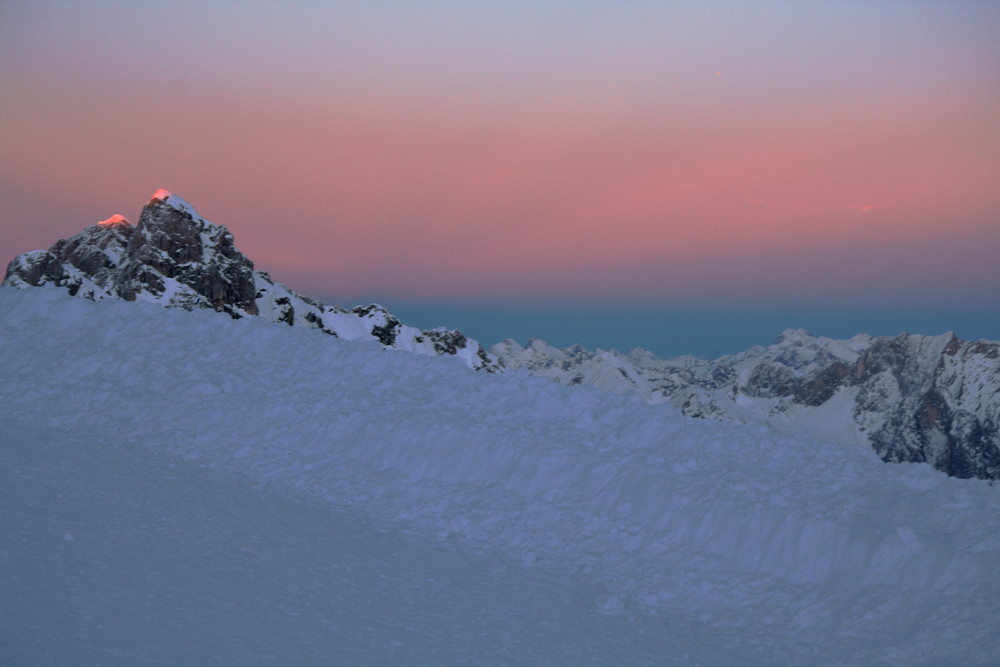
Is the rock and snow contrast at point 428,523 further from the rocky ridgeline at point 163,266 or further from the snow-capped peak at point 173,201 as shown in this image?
the snow-capped peak at point 173,201

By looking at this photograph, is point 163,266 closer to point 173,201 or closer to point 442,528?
point 173,201

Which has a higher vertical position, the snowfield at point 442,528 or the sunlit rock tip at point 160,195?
the sunlit rock tip at point 160,195

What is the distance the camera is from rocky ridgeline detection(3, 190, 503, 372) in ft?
358

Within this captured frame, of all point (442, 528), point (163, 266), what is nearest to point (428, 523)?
point (442, 528)

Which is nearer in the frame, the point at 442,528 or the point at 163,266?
the point at 442,528

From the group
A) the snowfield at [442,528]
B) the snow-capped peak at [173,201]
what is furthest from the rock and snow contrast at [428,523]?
the snow-capped peak at [173,201]

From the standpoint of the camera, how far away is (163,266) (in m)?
113

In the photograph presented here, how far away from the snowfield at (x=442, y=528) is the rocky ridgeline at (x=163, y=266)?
88.9m

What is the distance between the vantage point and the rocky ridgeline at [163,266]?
109044 mm

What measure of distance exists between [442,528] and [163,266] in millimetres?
115404

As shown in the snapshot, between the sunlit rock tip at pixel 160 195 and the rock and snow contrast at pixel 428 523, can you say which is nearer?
the rock and snow contrast at pixel 428 523

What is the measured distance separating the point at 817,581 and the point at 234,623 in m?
7.84

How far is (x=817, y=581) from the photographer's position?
398 inches

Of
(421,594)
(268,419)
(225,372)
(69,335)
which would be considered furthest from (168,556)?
(69,335)
